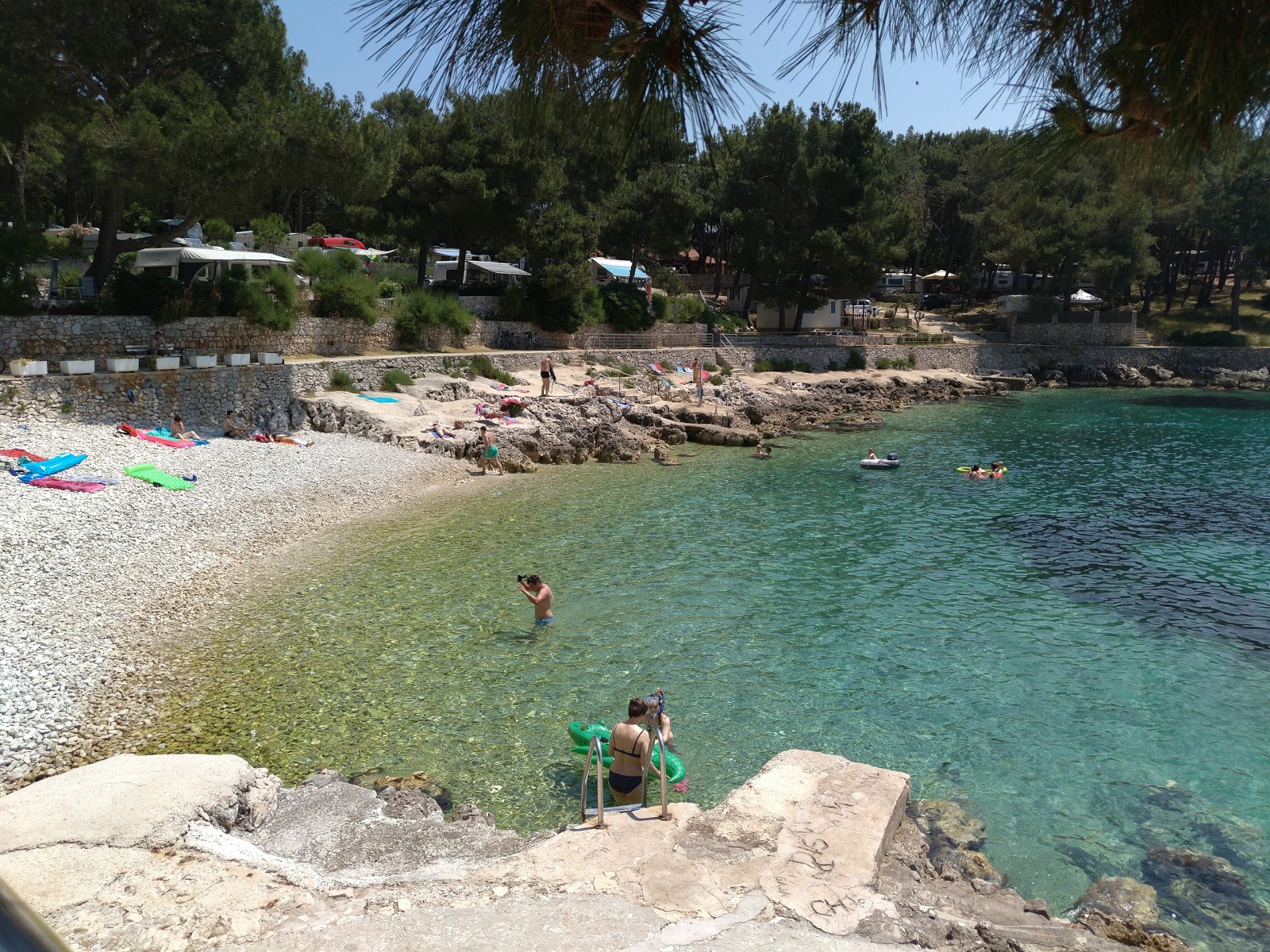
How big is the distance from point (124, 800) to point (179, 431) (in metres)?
17.0

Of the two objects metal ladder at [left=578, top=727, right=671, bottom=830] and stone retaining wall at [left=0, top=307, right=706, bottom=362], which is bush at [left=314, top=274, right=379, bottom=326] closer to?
stone retaining wall at [left=0, top=307, right=706, bottom=362]

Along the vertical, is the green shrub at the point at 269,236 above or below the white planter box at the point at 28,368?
above

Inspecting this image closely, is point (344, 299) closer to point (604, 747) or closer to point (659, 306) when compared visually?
point (659, 306)

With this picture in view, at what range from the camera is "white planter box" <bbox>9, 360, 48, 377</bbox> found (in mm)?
21516

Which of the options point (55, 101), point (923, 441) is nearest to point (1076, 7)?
point (55, 101)

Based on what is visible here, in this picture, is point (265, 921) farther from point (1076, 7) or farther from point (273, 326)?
point (273, 326)

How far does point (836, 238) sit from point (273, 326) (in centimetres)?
2863

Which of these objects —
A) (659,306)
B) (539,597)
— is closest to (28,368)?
(539,597)

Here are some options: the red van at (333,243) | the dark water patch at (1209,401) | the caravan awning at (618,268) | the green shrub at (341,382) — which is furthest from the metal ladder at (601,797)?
the dark water patch at (1209,401)

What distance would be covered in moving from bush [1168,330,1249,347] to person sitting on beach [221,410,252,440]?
60.1 m

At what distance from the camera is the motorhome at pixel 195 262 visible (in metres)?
26.7

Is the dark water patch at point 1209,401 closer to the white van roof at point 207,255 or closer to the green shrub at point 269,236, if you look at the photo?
the white van roof at point 207,255

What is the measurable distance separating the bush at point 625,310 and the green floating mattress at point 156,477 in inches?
1049

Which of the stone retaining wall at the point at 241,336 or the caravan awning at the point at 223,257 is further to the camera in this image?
the caravan awning at the point at 223,257
